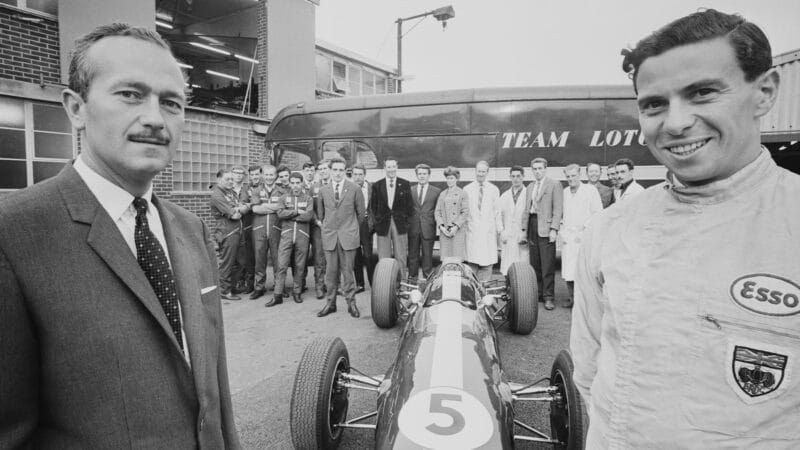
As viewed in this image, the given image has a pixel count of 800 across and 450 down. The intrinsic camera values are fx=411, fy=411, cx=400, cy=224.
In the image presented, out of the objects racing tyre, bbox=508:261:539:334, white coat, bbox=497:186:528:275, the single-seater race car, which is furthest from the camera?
white coat, bbox=497:186:528:275

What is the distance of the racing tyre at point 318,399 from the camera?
8.03 feet

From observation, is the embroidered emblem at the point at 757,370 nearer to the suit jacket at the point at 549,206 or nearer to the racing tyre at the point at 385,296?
the racing tyre at the point at 385,296

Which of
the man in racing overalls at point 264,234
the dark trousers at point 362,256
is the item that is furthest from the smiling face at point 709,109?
the man in racing overalls at point 264,234

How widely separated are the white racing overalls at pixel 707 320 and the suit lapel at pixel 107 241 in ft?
3.86

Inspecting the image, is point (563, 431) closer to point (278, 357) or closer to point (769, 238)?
point (769, 238)

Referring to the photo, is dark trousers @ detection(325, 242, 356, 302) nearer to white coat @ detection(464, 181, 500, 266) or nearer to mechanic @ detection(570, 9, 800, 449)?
white coat @ detection(464, 181, 500, 266)

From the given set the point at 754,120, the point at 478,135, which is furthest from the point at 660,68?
the point at 478,135

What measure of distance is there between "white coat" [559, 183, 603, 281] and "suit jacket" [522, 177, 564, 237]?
0.39 ft

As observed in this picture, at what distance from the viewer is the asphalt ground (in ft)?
10.0

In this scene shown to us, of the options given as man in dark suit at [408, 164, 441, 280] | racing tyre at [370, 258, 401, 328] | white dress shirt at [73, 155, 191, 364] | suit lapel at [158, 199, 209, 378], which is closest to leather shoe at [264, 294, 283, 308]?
racing tyre at [370, 258, 401, 328]

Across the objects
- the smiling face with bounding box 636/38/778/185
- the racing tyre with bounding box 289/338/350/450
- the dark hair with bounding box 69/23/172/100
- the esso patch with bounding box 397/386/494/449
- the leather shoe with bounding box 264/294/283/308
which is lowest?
the leather shoe with bounding box 264/294/283/308

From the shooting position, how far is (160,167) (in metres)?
1.19

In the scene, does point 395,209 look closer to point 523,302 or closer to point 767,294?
point 523,302

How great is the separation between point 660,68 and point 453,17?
14.0 m
